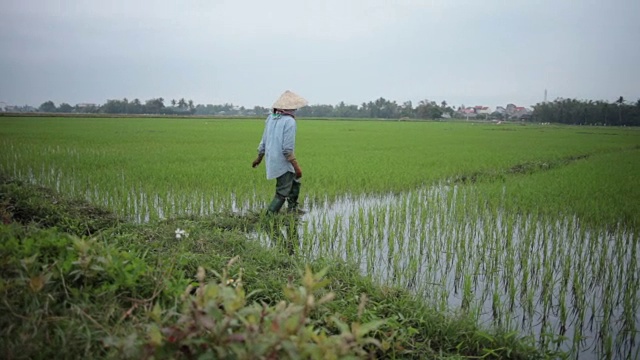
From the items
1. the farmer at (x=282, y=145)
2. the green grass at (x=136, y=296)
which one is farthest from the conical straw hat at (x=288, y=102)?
the green grass at (x=136, y=296)

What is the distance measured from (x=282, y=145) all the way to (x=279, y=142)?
51 mm

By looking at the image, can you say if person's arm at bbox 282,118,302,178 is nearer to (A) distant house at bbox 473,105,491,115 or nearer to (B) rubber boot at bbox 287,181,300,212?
(B) rubber boot at bbox 287,181,300,212

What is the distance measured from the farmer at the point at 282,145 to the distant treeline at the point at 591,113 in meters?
46.8

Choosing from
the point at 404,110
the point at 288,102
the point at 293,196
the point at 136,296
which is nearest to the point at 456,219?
the point at 293,196

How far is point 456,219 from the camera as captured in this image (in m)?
4.93

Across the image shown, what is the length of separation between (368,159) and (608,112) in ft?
150

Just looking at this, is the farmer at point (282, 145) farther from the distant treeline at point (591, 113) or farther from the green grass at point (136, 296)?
the distant treeline at point (591, 113)

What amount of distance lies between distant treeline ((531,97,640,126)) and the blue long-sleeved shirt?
154ft

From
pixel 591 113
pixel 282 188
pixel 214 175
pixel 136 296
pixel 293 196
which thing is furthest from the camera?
pixel 591 113

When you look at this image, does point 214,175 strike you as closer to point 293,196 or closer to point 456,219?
point 293,196

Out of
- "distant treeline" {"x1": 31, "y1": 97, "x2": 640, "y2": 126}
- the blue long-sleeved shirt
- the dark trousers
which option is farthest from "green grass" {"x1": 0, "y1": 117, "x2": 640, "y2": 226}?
"distant treeline" {"x1": 31, "y1": 97, "x2": 640, "y2": 126}

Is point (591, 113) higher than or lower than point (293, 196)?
higher

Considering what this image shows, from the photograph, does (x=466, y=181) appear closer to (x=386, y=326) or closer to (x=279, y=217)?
(x=279, y=217)

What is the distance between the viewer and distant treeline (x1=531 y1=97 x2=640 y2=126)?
136 feet
